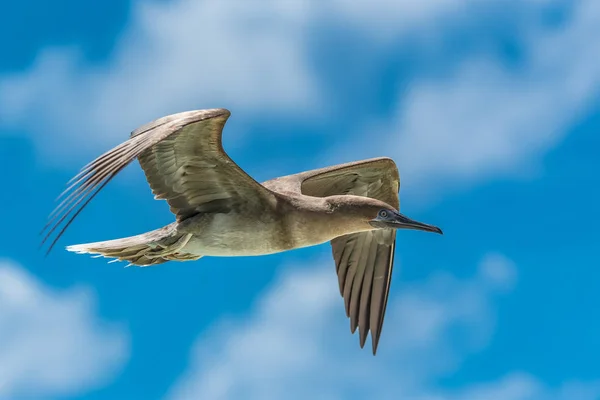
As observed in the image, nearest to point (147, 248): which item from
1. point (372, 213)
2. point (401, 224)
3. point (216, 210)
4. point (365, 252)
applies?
point (216, 210)

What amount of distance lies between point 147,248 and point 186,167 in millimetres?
862

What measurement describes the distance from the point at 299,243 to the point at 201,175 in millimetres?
984

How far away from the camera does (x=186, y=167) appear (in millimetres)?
7914

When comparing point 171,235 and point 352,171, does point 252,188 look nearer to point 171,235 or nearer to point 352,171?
point 171,235

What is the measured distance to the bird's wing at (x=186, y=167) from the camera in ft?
23.0

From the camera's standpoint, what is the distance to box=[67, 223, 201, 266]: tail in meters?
8.21

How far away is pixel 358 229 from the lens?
8.23m

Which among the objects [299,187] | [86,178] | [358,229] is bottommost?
[86,178]

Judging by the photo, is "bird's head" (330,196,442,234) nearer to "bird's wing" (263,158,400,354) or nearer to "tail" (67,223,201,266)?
"tail" (67,223,201,266)

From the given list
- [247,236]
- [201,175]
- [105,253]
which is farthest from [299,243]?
[105,253]

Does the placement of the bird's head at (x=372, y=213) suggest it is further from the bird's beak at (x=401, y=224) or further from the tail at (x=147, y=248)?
the tail at (x=147, y=248)

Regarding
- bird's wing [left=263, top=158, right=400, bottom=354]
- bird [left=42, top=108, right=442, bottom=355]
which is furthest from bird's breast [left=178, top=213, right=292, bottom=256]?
bird's wing [left=263, top=158, right=400, bottom=354]

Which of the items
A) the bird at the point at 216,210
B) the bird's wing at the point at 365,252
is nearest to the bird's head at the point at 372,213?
the bird at the point at 216,210

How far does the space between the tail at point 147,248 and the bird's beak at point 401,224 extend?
1568mm
